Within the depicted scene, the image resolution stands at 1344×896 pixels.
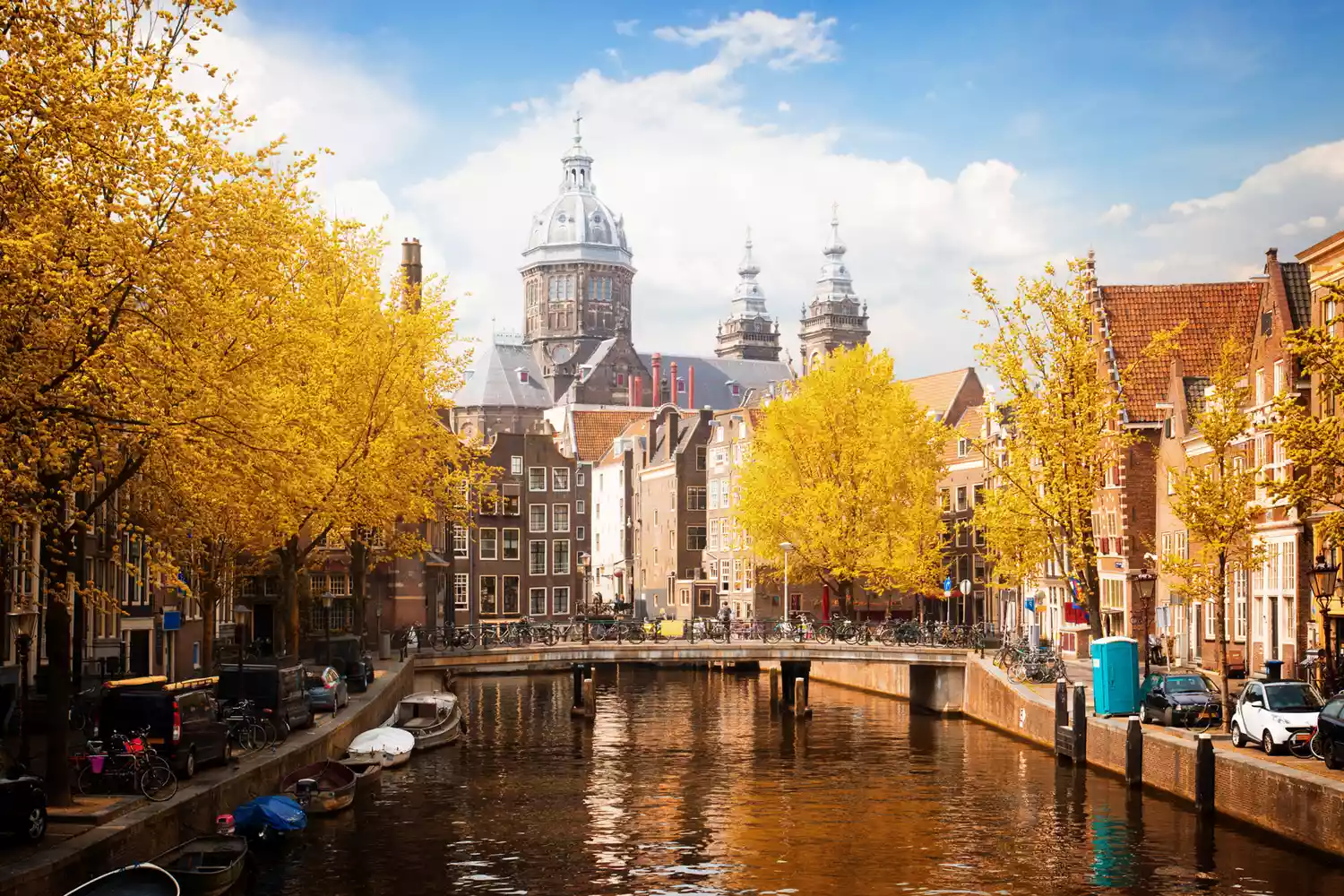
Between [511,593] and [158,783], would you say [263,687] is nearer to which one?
[158,783]

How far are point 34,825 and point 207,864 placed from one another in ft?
10.9

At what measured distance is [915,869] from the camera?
31234 mm

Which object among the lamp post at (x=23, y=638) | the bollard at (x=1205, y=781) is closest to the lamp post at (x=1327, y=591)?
the bollard at (x=1205, y=781)

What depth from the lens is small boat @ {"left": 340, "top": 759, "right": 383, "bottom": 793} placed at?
1627 inches

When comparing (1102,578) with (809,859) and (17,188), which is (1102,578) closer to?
(809,859)

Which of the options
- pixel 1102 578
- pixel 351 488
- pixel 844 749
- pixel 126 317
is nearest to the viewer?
pixel 126 317

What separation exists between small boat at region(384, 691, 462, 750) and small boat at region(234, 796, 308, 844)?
61.8ft

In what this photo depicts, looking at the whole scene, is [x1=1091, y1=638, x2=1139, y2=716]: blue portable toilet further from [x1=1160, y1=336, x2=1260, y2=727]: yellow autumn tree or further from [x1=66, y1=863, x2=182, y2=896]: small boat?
[x1=66, y1=863, x2=182, y2=896]: small boat

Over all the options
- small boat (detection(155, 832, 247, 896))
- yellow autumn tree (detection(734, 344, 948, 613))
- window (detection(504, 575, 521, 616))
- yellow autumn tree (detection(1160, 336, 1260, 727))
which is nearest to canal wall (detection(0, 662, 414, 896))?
small boat (detection(155, 832, 247, 896))

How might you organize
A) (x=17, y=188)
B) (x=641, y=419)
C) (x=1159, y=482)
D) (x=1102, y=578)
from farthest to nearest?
(x=641, y=419) < (x=1102, y=578) < (x=1159, y=482) < (x=17, y=188)

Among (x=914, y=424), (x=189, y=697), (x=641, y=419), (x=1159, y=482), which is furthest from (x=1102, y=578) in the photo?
(x=641, y=419)

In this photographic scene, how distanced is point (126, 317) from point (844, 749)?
3306 centimetres

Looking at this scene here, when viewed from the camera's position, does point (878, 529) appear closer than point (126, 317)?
No

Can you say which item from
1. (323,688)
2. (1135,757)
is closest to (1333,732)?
(1135,757)
